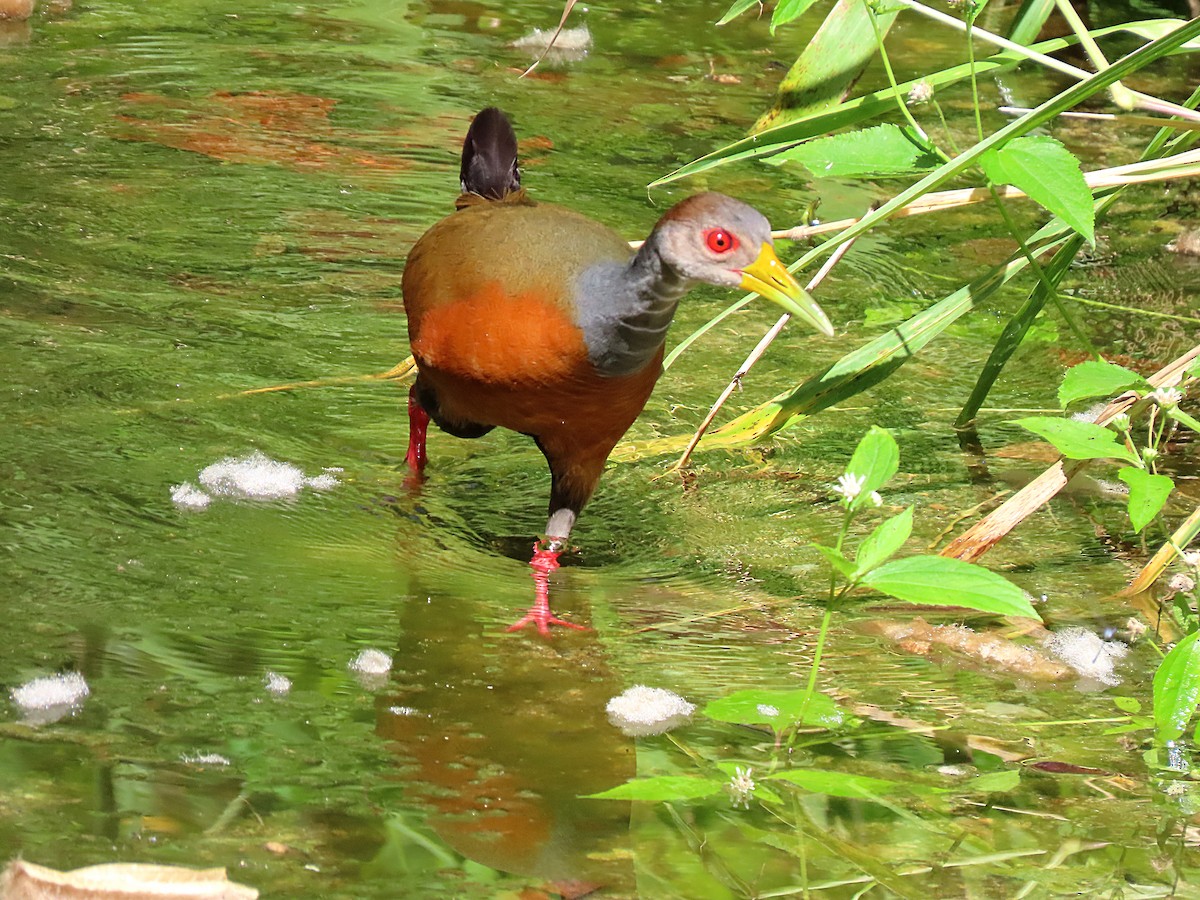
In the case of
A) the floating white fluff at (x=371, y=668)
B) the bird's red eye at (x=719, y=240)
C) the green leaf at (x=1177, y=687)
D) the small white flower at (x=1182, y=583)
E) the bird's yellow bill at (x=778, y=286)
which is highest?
the bird's red eye at (x=719, y=240)

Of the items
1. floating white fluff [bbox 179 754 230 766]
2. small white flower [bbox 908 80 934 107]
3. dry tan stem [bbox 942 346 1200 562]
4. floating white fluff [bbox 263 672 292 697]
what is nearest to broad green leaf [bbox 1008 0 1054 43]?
small white flower [bbox 908 80 934 107]

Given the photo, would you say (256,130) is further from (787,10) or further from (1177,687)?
(1177,687)

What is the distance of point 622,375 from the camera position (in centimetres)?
342

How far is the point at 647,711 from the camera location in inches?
113

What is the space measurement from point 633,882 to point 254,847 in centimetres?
56

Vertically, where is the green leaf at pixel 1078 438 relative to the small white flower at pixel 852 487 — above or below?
below

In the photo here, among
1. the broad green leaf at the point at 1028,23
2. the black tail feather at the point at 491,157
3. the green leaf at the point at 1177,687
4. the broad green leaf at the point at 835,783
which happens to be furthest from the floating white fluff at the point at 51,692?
the broad green leaf at the point at 1028,23

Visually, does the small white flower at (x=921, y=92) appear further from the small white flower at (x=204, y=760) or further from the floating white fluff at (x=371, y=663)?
the small white flower at (x=204, y=760)

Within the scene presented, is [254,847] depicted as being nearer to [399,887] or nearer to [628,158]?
[399,887]

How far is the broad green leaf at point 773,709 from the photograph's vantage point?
266cm

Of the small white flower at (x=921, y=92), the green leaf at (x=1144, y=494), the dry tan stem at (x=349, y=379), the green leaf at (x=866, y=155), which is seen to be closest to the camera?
the green leaf at (x=1144, y=494)

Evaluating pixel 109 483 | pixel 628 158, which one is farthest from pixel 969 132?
pixel 109 483

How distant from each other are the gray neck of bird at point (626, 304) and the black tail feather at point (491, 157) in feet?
3.92

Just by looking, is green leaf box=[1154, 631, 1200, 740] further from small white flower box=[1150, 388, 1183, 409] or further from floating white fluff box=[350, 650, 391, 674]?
floating white fluff box=[350, 650, 391, 674]
